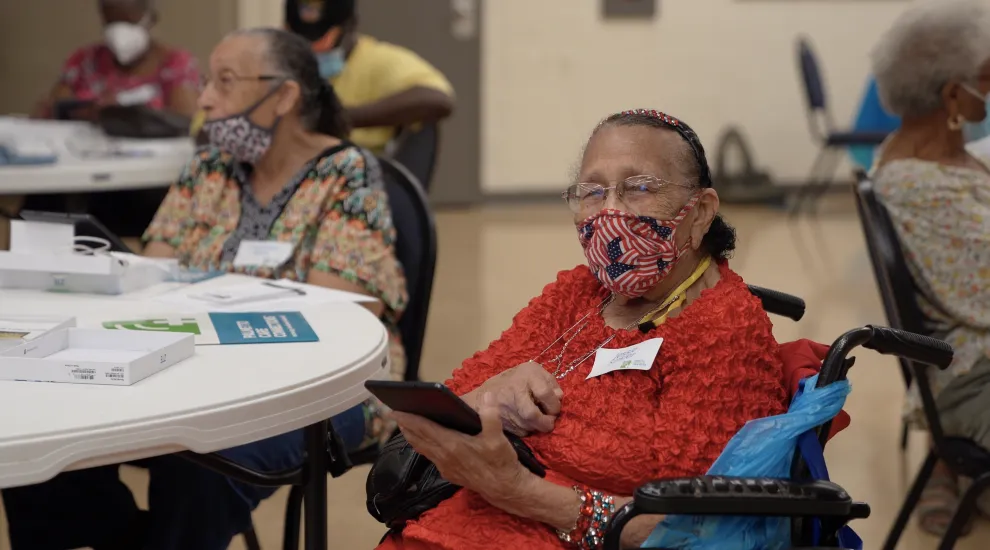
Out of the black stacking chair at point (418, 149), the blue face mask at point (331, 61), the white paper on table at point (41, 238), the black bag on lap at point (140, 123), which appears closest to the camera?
the white paper on table at point (41, 238)

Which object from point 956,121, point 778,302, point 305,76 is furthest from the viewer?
point 305,76

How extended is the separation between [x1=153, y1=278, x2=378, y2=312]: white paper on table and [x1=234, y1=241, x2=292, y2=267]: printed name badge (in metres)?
0.17

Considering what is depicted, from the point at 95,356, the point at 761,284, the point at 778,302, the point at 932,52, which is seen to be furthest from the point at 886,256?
the point at 761,284

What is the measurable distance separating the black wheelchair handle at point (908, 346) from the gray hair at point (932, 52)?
127 centimetres

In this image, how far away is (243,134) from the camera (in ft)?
8.45

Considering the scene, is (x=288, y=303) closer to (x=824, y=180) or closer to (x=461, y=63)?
(x=461, y=63)

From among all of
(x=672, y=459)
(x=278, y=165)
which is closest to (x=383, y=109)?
(x=278, y=165)

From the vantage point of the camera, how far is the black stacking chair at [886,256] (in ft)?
7.64

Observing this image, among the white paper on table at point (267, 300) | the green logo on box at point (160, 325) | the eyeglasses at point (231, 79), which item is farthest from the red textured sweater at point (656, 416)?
the eyeglasses at point (231, 79)

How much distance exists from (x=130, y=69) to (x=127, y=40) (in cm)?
15

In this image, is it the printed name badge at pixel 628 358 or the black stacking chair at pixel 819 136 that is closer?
the printed name badge at pixel 628 358

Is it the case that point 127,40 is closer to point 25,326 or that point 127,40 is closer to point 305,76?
point 305,76

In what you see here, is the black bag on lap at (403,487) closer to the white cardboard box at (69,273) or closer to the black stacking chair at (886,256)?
the white cardboard box at (69,273)

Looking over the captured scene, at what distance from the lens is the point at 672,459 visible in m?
1.42
